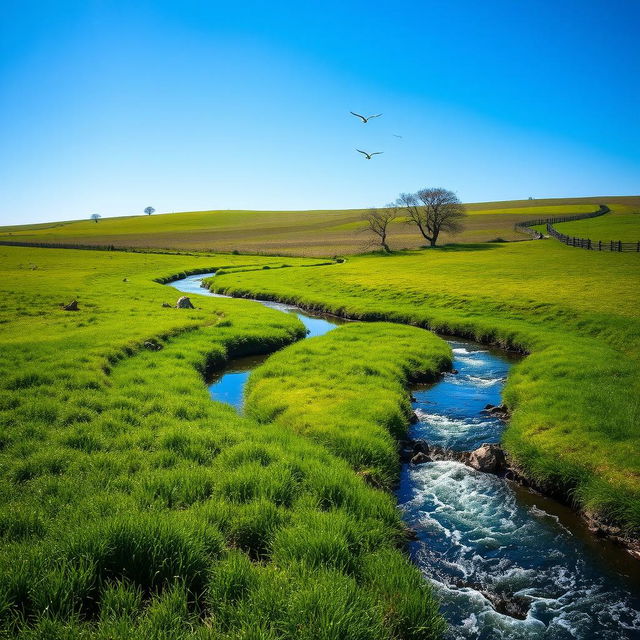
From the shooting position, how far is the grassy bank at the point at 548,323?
37.0ft

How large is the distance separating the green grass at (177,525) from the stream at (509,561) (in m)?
1.15

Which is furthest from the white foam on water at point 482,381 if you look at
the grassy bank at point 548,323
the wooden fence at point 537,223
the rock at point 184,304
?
the wooden fence at point 537,223

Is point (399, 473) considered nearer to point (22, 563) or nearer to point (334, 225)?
point (22, 563)

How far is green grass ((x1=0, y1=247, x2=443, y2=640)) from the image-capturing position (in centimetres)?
566

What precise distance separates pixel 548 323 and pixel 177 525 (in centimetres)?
2692

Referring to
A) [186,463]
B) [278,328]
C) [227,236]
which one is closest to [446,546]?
[186,463]

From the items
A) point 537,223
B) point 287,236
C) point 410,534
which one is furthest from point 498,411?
point 287,236

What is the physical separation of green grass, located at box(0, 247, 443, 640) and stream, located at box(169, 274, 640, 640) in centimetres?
115

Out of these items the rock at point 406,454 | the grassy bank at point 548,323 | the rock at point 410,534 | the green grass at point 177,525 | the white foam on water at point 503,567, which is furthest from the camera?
the rock at point 406,454

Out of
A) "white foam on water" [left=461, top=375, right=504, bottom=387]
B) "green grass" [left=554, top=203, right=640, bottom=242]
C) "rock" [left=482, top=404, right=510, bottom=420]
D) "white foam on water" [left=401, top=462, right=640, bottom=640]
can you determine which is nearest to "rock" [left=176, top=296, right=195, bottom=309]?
"white foam on water" [left=461, top=375, right=504, bottom=387]

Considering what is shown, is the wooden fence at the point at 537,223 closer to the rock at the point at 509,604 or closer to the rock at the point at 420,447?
the rock at the point at 420,447

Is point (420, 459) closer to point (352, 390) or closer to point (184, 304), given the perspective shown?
point (352, 390)

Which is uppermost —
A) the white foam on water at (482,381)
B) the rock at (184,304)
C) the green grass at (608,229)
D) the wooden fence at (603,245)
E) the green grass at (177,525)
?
the green grass at (608,229)

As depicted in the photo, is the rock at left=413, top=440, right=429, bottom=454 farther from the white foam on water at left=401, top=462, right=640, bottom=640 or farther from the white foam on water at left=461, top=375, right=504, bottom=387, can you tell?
the white foam on water at left=461, top=375, right=504, bottom=387
